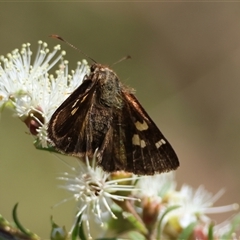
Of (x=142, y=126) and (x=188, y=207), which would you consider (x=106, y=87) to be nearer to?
(x=142, y=126)

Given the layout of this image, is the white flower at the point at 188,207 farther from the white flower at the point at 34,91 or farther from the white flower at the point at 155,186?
the white flower at the point at 34,91

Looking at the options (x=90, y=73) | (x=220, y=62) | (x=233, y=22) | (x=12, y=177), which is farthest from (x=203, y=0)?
(x=90, y=73)

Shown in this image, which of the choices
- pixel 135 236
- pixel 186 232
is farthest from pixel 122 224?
pixel 186 232

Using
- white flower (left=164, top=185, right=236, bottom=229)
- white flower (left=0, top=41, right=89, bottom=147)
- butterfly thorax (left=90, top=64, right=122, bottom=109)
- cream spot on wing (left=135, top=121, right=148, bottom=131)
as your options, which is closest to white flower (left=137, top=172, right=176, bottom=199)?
white flower (left=164, top=185, right=236, bottom=229)

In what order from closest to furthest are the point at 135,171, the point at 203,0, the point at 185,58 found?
the point at 135,171 < the point at 185,58 < the point at 203,0

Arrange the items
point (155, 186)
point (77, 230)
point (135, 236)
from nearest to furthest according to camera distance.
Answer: point (77, 230), point (135, 236), point (155, 186)

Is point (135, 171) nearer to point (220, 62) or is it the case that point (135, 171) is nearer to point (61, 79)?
point (61, 79)
